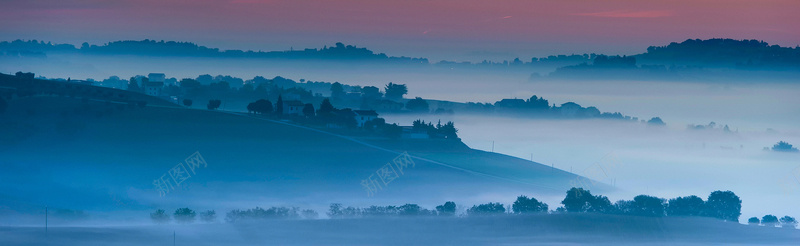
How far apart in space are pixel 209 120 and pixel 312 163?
3.49 meters

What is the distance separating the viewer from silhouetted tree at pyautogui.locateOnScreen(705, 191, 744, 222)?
41.5 feet

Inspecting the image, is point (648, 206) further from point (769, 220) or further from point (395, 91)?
point (395, 91)

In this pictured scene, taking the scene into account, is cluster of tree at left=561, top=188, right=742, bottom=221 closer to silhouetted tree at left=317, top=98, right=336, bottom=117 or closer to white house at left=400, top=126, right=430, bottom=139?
white house at left=400, top=126, right=430, bottom=139

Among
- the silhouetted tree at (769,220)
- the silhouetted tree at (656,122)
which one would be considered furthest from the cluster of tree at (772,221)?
the silhouetted tree at (656,122)

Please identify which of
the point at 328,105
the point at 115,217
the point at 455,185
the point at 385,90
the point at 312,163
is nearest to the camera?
the point at 115,217

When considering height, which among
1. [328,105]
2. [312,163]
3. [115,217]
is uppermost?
[328,105]

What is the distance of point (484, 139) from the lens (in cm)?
1703

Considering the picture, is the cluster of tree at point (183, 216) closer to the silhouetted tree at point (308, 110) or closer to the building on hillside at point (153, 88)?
the silhouetted tree at point (308, 110)

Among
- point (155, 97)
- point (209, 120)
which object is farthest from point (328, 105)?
point (155, 97)

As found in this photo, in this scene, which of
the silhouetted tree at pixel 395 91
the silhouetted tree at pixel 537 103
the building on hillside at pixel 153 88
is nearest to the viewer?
the silhouetted tree at pixel 537 103

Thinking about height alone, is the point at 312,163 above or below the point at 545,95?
below

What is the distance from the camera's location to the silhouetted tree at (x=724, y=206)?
1264cm

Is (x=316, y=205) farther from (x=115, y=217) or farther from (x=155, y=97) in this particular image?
(x=155, y=97)

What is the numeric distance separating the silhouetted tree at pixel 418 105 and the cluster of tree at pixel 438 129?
80 cm
